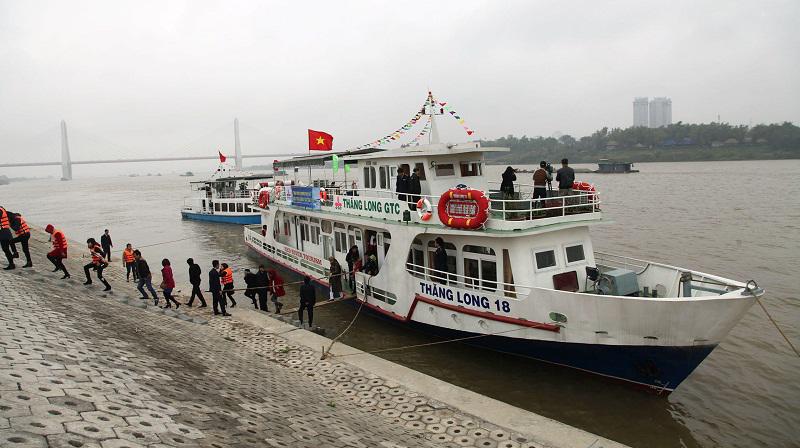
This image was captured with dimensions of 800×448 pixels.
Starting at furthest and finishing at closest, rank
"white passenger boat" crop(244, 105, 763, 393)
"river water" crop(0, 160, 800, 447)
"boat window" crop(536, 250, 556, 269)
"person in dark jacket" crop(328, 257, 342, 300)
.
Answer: "person in dark jacket" crop(328, 257, 342, 300) < "boat window" crop(536, 250, 556, 269) < "river water" crop(0, 160, 800, 447) < "white passenger boat" crop(244, 105, 763, 393)

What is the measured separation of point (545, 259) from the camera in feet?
34.3

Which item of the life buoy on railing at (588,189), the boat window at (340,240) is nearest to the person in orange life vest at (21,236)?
the boat window at (340,240)

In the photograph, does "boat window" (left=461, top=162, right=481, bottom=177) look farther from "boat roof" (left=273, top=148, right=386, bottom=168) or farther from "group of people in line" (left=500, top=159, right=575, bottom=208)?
"boat roof" (left=273, top=148, right=386, bottom=168)

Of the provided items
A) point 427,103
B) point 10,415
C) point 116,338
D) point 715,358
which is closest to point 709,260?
point 715,358

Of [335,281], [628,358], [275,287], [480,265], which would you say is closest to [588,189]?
[480,265]

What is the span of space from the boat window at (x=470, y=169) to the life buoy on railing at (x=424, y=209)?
79.7 inches

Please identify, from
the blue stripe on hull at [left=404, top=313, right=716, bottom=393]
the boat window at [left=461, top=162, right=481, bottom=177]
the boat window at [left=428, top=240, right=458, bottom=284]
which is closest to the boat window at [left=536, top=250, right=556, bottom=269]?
the blue stripe on hull at [left=404, top=313, right=716, bottom=393]

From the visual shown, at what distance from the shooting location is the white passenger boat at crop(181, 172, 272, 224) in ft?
129

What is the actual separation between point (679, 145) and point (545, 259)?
107 metres

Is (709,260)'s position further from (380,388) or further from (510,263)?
(380,388)

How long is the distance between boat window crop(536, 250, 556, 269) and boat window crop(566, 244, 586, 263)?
440mm

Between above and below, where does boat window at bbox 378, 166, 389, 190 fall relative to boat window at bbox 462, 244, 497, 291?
above

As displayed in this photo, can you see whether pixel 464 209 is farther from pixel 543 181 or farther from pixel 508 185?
pixel 543 181

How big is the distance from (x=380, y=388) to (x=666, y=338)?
472 cm
